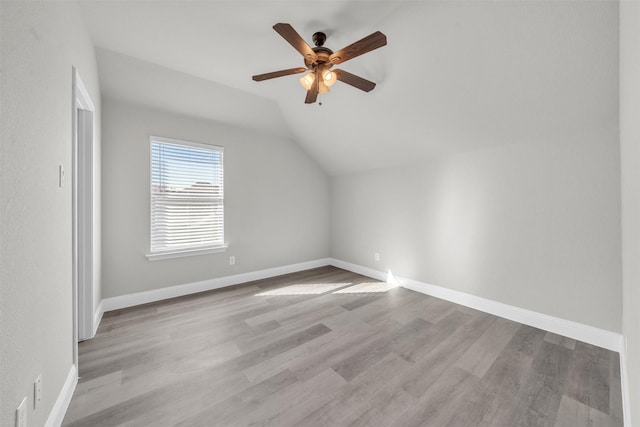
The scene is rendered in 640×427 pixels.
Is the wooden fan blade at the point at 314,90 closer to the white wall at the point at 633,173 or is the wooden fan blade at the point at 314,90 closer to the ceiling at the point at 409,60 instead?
the ceiling at the point at 409,60

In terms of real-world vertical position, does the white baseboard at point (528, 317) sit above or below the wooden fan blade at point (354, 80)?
below

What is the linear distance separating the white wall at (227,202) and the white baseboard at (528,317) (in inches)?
80.0

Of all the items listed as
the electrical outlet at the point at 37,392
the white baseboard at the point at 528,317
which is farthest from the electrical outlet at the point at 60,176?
the white baseboard at the point at 528,317

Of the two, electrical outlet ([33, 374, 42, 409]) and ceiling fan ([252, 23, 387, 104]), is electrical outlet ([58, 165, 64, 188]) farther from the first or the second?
ceiling fan ([252, 23, 387, 104])

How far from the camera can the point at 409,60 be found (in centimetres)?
227

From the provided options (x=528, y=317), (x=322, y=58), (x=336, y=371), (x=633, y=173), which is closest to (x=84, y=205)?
(x=322, y=58)

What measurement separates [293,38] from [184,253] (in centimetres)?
292

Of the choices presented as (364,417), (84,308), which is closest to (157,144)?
(84,308)

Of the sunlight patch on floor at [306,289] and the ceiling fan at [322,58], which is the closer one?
the ceiling fan at [322,58]

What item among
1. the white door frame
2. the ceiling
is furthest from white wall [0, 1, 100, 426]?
the ceiling

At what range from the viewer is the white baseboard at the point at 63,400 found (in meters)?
1.31

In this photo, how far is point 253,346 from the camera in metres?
2.15

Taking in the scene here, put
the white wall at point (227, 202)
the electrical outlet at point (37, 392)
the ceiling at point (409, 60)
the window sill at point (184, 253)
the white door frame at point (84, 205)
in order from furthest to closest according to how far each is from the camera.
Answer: the window sill at point (184, 253) < the white wall at point (227, 202) < the white door frame at point (84, 205) < the ceiling at point (409, 60) < the electrical outlet at point (37, 392)

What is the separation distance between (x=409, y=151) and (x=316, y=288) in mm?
2366
